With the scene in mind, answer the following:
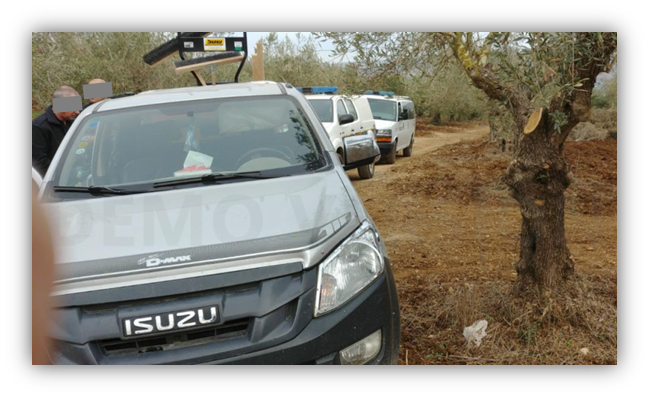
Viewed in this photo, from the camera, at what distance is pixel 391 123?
53.3 feet

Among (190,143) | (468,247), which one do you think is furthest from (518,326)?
(190,143)

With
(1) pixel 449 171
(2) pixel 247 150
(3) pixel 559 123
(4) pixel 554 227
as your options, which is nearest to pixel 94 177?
(2) pixel 247 150

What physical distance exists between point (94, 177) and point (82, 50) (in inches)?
511

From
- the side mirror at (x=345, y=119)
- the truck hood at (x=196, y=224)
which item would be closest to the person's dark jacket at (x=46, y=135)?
the truck hood at (x=196, y=224)

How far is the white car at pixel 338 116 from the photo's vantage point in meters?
11.5

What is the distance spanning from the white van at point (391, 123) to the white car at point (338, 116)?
2070 millimetres

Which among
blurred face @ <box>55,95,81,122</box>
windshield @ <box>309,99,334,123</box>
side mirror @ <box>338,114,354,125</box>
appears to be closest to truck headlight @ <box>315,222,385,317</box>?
blurred face @ <box>55,95,81,122</box>

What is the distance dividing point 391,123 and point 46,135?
11.8 metres

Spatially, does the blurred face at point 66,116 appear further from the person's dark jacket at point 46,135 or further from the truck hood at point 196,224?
the truck hood at point 196,224

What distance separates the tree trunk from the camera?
13.8 feet

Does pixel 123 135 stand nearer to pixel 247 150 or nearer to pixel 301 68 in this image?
pixel 247 150

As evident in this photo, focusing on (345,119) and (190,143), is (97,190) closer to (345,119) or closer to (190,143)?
(190,143)

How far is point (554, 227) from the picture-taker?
14.1 ft

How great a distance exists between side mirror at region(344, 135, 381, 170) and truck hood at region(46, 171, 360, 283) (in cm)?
89
